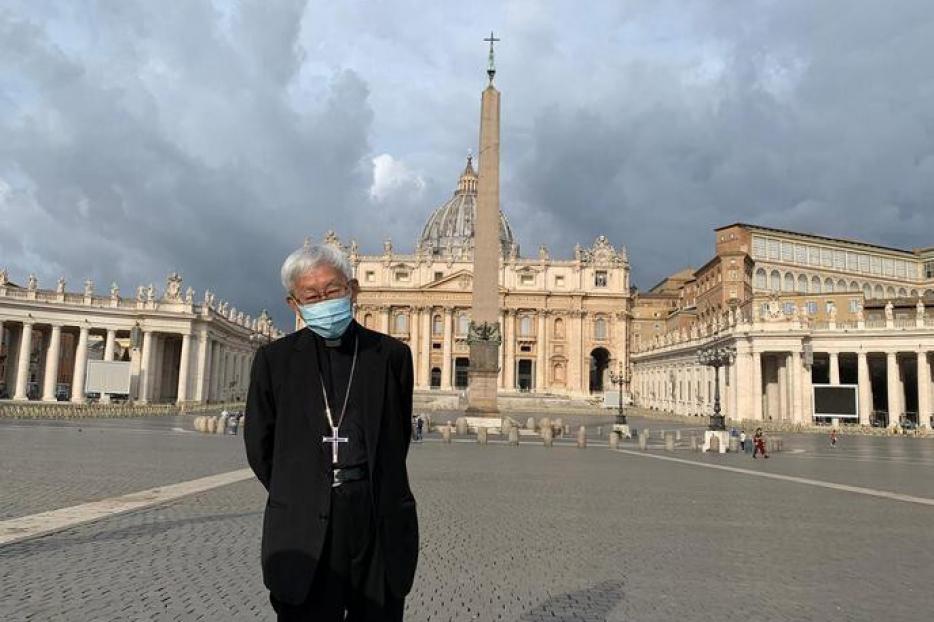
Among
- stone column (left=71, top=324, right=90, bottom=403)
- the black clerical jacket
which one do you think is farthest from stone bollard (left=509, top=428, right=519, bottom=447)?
stone column (left=71, top=324, right=90, bottom=403)

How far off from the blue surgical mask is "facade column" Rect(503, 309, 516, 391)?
8327 cm

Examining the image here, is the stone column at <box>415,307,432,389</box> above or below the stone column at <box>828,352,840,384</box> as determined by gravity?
above

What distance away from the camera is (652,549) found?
7.91 m

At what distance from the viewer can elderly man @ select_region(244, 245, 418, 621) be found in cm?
273

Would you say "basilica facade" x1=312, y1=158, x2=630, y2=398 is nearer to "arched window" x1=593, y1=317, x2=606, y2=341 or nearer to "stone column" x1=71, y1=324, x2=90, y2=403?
"arched window" x1=593, y1=317, x2=606, y2=341

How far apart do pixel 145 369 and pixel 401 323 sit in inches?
1483

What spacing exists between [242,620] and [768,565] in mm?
5064

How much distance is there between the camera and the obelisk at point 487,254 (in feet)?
97.7

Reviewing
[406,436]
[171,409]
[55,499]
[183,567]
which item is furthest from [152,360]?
[406,436]

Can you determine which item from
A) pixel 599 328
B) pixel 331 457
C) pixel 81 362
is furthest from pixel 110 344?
pixel 331 457

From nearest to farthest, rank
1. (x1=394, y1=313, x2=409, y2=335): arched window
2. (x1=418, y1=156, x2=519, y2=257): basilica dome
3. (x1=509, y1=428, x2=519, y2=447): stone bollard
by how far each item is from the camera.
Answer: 1. (x1=509, y1=428, x2=519, y2=447): stone bollard
2. (x1=394, y1=313, x2=409, y2=335): arched window
3. (x1=418, y1=156, x2=519, y2=257): basilica dome

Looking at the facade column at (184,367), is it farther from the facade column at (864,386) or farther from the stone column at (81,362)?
the facade column at (864,386)

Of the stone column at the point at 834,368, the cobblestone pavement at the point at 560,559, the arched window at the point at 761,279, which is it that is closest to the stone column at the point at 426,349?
the arched window at the point at 761,279

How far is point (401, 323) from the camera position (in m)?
90.1
